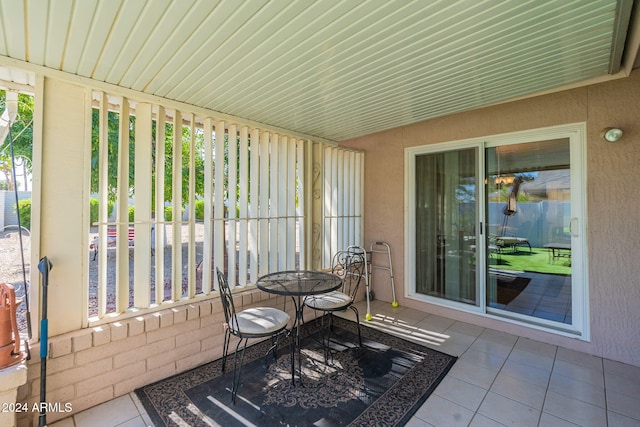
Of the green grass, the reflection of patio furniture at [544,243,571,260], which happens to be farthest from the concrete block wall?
the reflection of patio furniture at [544,243,571,260]

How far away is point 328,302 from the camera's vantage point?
300 centimetres

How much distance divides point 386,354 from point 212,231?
91.7 inches

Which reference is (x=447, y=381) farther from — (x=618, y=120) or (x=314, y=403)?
(x=618, y=120)

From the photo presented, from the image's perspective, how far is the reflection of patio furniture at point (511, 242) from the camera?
3398 mm

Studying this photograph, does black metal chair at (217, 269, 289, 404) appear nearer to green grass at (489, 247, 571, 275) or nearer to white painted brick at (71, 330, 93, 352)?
white painted brick at (71, 330, 93, 352)

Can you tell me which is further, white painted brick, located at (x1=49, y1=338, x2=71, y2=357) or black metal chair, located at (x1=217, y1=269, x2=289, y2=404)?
black metal chair, located at (x1=217, y1=269, x2=289, y2=404)

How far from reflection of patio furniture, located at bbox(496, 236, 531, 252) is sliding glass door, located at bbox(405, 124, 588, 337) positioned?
11 millimetres

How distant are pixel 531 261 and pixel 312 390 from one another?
298 cm

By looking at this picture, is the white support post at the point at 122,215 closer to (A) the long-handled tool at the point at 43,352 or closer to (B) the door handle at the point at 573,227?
(A) the long-handled tool at the point at 43,352

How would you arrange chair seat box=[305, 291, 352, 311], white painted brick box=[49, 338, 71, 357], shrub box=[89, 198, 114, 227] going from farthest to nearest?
chair seat box=[305, 291, 352, 311], shrub box=[89, 198, 114, 227], white painted brick box=[49, 338, 71, 357]

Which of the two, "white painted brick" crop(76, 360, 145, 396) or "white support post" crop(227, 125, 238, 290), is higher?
"white support post" crop(227, 125, 238, 290)

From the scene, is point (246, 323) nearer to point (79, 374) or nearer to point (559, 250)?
point (79, 374)

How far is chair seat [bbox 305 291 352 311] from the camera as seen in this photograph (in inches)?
115

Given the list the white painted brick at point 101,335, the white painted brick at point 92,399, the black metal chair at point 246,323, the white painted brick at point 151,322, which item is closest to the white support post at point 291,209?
the black metal chair at point 246,323
